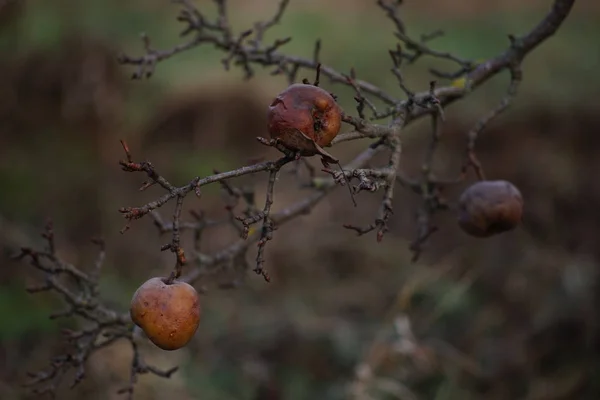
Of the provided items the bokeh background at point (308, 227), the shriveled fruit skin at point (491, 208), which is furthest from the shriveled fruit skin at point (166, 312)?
the bokeh background at point (308, 227)

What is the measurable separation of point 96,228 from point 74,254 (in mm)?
777

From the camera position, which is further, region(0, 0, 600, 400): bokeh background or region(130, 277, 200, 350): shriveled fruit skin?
region(0, 0, 600, 400): bokeh background

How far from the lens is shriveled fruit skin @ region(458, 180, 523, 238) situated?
1.80 m

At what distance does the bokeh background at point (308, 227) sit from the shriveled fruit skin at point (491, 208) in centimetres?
212

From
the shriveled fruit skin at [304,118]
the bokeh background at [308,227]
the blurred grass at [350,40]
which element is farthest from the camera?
the blurred grass at [350,40]

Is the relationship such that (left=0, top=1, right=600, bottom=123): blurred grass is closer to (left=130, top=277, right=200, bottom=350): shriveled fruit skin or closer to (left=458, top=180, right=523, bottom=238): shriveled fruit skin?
(left=458, top=180, right=523, bottom=238): shriveled fruit skin

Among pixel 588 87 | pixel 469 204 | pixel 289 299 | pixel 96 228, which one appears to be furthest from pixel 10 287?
pixel 588 87

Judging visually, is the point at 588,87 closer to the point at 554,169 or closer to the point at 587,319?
the point at 554,169

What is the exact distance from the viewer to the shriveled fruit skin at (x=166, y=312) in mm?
1282

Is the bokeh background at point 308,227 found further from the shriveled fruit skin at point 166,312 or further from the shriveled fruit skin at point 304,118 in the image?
the shriveled fruit skin at point 304,118

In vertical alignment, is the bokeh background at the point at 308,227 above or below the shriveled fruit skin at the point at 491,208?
above

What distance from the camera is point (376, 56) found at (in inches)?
307

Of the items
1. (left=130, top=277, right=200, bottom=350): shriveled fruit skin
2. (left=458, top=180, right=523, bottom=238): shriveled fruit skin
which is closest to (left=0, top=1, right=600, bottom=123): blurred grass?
(left=458, top=180, right=523, bottom=238): shriveled fruit skin

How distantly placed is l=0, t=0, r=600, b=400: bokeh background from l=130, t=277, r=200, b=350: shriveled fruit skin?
7.90 feet
